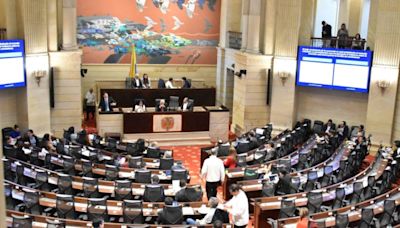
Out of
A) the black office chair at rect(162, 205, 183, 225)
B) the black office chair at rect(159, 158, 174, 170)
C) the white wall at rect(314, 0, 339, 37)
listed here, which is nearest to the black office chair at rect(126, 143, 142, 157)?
the black office chair at rect(159, 158, 174, 170)

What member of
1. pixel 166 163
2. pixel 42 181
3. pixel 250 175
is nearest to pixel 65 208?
pixel 42 181

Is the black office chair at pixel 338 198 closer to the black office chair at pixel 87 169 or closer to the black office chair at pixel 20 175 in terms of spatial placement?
the black office chair at pixel 87 169

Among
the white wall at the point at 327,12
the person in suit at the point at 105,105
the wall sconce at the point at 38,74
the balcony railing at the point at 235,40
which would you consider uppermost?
the white wall at the point at 327,12

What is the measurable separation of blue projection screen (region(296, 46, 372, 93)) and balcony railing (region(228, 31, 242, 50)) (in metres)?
4.23

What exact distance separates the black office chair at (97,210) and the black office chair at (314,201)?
4.34m

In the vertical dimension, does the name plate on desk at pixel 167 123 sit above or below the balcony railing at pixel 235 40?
below

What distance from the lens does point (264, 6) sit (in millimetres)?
21672

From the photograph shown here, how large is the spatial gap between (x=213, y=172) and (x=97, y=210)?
11.2ft

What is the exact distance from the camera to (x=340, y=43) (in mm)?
20312

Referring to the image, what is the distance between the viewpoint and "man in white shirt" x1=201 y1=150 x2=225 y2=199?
12.7 metres

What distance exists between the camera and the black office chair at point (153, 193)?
37.6 ft

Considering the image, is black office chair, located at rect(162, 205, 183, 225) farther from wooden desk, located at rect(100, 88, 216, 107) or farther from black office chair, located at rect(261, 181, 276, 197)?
wooden desk, located at rect(100, 88, 216, 107)

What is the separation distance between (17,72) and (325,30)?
12124mm

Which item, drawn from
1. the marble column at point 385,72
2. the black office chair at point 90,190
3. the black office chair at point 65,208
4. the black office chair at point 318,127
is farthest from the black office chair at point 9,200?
the marble column at point 385,72
